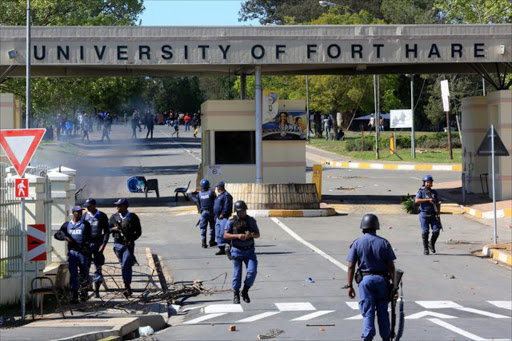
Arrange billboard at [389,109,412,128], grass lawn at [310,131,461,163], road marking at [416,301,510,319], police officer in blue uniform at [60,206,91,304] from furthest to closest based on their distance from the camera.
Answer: billboard at [389,109,412,128] < grass lawn at [310,131,461,163] < police officer in blue uniform at [60,206,91,304] < road marking at [416,301,510,319]

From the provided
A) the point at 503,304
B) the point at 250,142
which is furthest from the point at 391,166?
the point at 503,304

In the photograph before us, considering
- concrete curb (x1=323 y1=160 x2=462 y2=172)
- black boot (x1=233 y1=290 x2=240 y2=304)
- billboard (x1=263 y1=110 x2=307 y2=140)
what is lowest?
black boot (x1=233 y1=290 x2=240 y2=304)

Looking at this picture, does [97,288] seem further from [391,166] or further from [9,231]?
[391,166]

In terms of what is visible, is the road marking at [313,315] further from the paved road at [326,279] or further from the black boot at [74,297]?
the black boot at [74,297]

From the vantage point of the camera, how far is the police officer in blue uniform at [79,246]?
1567cm

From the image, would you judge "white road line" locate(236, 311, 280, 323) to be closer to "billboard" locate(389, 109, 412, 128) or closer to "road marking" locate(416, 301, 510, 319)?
"road marking" locate(416, 301, 510, 319)

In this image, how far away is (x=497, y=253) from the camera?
68.8 ft

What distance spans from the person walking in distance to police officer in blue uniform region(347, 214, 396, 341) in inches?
241

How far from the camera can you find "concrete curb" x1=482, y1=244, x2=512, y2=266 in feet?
66.5

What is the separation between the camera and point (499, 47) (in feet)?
103

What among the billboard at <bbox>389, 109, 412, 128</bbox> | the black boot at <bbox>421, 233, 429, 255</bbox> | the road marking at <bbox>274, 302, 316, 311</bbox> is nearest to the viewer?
the road marking at <bbox>274, 302, 316, 311</bbox>

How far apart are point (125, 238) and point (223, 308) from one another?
2.29 m

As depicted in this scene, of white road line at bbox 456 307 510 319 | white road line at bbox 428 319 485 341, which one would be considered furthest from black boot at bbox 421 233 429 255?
white road line at bbox 428 319 485 341

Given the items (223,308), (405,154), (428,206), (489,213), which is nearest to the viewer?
(223,308)
